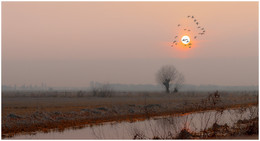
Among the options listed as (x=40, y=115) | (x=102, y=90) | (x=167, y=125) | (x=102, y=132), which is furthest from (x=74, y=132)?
(x=102, y=90)

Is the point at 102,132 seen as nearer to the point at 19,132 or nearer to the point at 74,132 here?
the point at 74,132

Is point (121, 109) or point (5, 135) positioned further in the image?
point (121, 109)

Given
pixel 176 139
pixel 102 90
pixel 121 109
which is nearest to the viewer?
pixel 176 139

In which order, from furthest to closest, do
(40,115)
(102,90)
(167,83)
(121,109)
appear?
(167,83)
(102,90)
(121,109)
(40,115)

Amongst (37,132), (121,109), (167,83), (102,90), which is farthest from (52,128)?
(167,83)

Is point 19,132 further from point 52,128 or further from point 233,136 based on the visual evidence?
point 233,136

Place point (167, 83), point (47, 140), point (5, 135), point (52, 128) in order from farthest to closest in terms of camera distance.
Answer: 1. point (167, 83)
2. point (52, 128)
3. point (5, 135)
4. point (47, 140)

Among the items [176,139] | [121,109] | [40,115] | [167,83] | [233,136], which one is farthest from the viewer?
[167,83]

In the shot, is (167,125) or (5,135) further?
(167,125)

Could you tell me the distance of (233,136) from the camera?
51.4ft

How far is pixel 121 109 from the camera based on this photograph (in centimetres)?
3425

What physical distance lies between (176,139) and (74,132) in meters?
7.38

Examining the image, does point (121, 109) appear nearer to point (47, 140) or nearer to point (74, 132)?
point (74, 132)

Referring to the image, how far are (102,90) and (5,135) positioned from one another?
190ft
